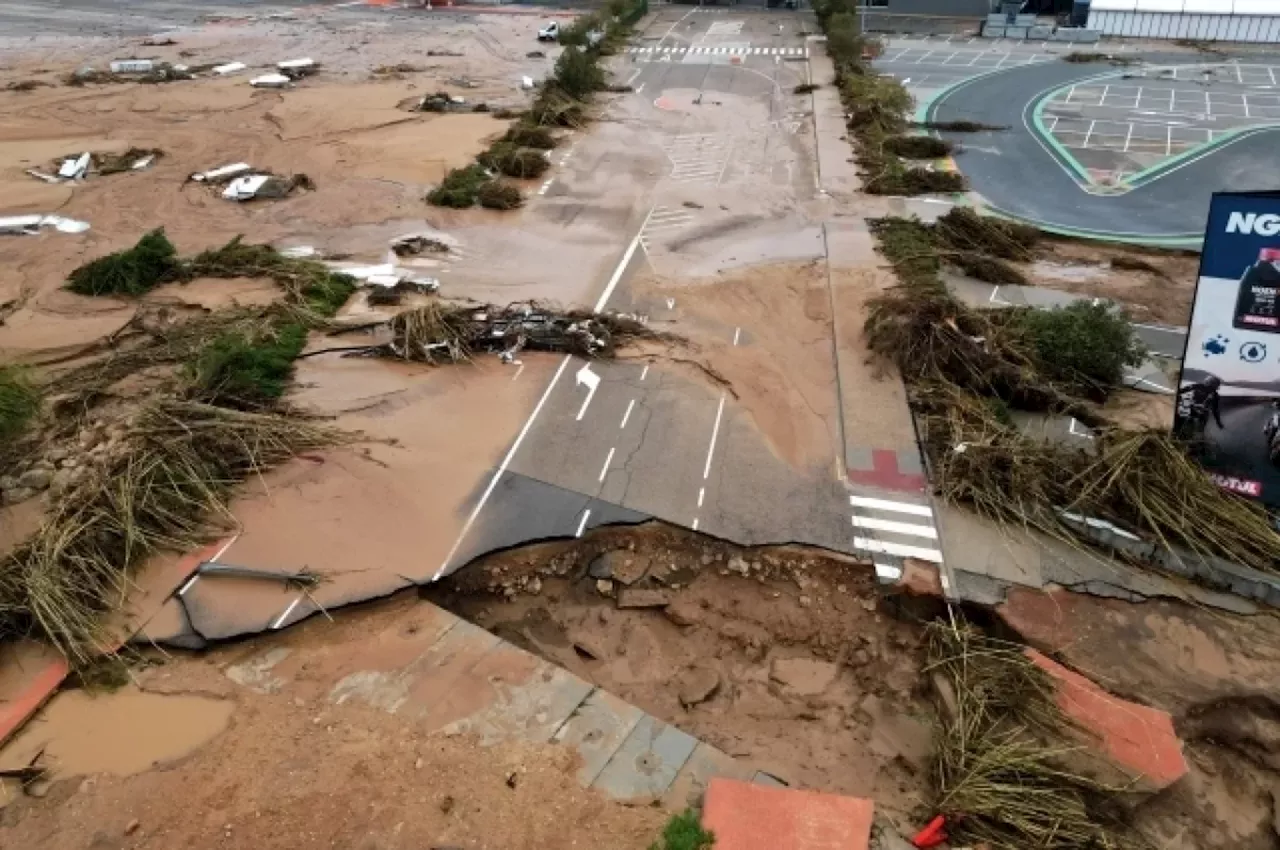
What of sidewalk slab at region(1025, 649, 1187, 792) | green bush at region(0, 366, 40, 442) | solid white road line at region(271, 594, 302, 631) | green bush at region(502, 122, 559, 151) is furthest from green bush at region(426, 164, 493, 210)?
sidewalk slab at region(1025, 649, 1187, 792)

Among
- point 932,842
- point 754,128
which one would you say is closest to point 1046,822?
point 932,842

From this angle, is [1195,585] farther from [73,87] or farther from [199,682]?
[73,87]

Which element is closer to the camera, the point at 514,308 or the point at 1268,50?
the point at 514,308

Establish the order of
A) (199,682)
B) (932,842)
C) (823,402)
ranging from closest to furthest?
(932,842) → (199,682) → (823,402)

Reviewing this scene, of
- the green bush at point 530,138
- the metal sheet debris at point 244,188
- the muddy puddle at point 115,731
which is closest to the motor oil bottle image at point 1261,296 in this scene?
the muddy puddle at point 115,731

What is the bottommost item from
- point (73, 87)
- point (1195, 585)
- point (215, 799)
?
point (1195, 585)

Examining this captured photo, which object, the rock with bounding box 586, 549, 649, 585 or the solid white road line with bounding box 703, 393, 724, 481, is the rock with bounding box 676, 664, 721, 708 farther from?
the solid white road line with bounding box 703, 393, 724, 481

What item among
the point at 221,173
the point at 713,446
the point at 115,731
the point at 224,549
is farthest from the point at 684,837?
the point at 221,173
